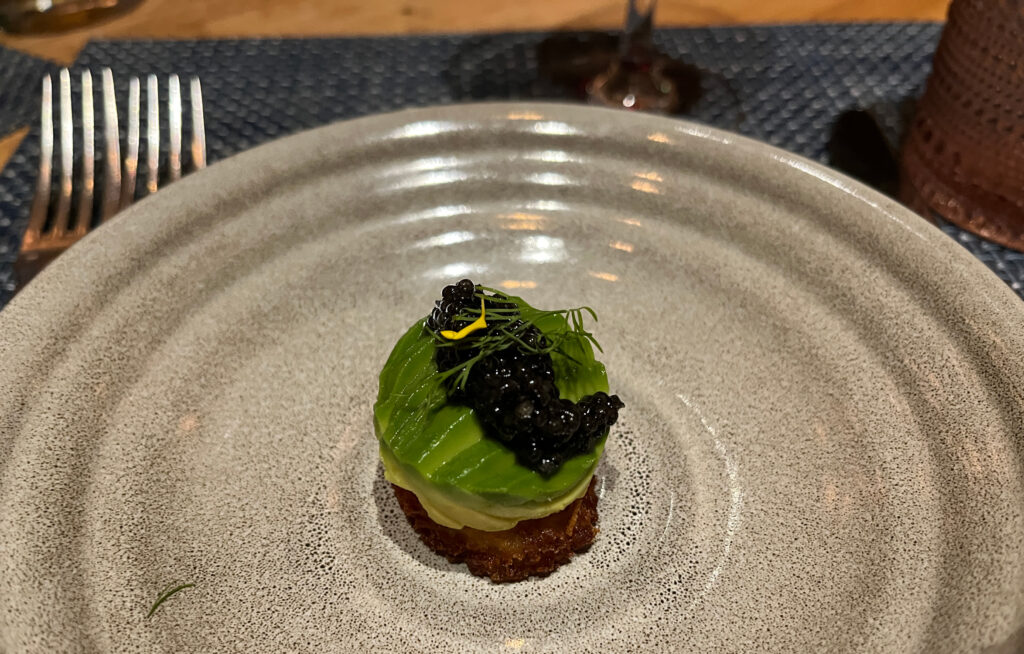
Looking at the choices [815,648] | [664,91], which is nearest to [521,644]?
[815,648]

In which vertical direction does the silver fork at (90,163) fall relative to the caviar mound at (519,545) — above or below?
above

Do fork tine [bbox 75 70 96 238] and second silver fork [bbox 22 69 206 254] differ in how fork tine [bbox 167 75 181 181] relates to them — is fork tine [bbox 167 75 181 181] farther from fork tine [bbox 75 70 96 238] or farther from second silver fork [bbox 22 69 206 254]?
fork tine [bbox 75 70 96 238]

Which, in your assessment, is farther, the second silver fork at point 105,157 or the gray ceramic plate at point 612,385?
the second silver fork at point 105,157

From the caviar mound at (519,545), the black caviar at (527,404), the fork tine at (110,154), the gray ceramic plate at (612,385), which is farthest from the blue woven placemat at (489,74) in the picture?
the caviar mound at (519,545)

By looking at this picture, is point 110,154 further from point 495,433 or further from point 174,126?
point 495,433

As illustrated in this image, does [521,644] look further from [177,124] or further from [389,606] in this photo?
[177,124]

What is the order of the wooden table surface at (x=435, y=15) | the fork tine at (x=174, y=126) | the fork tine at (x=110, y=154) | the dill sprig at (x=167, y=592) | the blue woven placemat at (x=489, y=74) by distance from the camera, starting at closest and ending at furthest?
the dill sprig at (x=167, y=592) → the fork tine at (x=110, y=154) → the fork tine at (x=174, y=126) → the blue woven placemat at (x=489, y=74) → the wooden table surface at (x=435, y=15)

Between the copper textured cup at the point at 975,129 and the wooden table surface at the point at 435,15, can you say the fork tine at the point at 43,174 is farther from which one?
the copper textured cup at the point at 975,129
